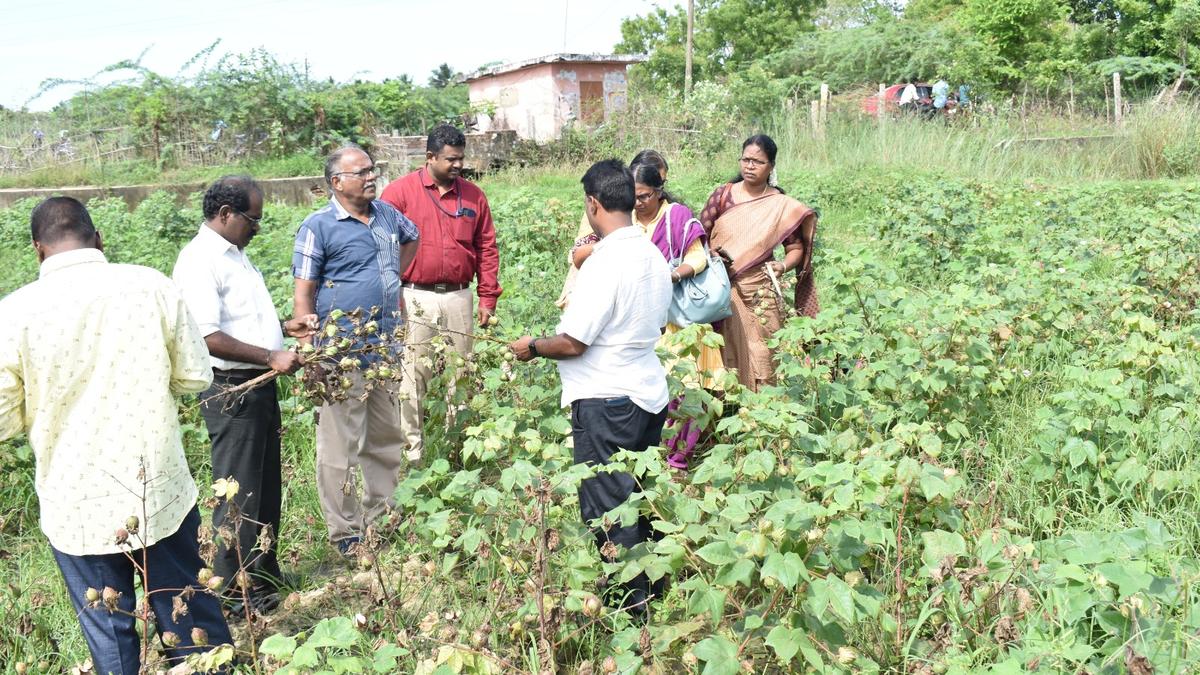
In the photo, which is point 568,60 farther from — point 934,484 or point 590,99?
point 934,484

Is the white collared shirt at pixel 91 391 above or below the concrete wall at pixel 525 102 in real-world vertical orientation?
below

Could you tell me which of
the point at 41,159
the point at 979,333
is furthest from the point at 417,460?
the point at 41,159

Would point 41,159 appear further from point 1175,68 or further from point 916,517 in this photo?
point 1175,68

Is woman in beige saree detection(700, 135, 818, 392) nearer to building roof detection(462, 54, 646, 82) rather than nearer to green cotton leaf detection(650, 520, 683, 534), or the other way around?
green cotton leaf detection(650, 520, 683, 534)

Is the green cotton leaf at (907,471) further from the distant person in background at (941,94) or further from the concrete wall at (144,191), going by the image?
the distant person in background at (941,94)

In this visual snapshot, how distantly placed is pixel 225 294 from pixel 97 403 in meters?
0.87

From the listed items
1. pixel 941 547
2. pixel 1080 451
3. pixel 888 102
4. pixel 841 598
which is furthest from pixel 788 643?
pixel 888 102

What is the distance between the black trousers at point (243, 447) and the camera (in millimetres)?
3459

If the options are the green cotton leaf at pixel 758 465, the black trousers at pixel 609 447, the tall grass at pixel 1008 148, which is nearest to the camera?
the green cotton leaf at pixel 758 465

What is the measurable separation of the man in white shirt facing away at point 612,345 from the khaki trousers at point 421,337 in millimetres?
1515

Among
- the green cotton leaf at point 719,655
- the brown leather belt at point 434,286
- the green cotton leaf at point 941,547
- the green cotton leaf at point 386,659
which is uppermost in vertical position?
the brown leather belt at point 434,286

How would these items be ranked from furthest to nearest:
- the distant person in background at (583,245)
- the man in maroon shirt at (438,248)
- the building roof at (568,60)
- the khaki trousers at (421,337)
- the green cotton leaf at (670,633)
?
1. the building roof at (568,60)
2. the man in maroon shirt at (438,248)
3. the khaki trousers at (421,337)
4. the distant person in background at (583,245)
5. the green cotton leaf at (670,633)

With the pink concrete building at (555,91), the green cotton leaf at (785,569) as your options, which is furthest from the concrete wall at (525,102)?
the green cotton leaf at (785,569)

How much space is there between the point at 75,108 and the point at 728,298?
70.1ft
